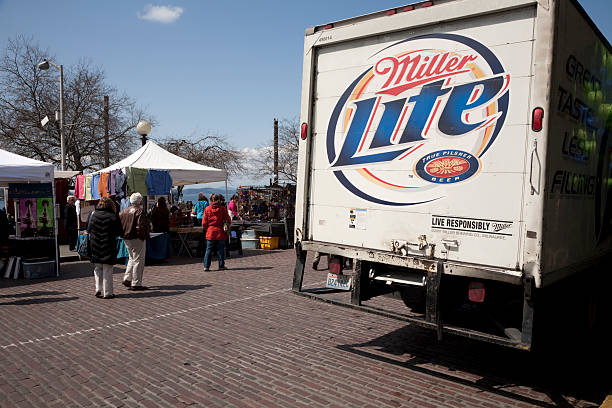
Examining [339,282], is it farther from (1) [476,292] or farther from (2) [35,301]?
(2) [35,301]

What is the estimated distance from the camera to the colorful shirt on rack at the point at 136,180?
12.9 metres

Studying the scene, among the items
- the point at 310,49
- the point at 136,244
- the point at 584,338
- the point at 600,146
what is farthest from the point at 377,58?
the point at 136,244

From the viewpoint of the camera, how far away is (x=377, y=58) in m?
4.70

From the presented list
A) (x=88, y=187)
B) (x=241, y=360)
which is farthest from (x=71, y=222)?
(x=241, y=360)

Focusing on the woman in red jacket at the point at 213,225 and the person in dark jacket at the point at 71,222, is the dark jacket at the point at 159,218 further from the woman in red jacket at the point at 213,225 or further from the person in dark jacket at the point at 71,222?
the person in dark jacket at the point at 71,222

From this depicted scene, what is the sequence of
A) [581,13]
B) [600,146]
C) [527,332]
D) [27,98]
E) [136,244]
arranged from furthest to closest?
[27,98]
[136,244]
[600,146]
[581,13]
[527,332]

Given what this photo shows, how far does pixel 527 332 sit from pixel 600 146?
267 cm

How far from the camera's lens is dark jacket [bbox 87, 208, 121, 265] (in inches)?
306

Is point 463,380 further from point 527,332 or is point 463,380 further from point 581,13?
point 581,13

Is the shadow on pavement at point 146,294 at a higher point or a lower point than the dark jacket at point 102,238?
lower

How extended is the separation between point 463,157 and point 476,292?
3.87 ft

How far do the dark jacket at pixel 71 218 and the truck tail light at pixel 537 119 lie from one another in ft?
47.4

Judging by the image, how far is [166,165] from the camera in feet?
46.4

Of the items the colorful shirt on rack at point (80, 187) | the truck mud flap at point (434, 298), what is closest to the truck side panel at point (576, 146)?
the truck mud flap at point (434, 298)
